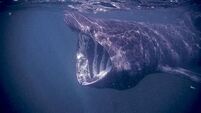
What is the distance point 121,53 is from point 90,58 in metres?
1.75

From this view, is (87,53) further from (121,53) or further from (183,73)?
(183,73)

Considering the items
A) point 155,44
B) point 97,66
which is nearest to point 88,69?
point 97,66

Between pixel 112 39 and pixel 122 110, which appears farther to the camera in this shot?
pixel 122 110

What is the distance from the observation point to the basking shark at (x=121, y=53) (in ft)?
26.3

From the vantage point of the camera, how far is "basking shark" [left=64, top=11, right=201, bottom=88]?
8.02m

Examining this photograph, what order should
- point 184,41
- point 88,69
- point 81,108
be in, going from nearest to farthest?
1. point 88,69
2. point 184,41
3. point 81,108

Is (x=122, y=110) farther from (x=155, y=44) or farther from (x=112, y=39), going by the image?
(x=112, y=39)

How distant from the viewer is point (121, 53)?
8.16m

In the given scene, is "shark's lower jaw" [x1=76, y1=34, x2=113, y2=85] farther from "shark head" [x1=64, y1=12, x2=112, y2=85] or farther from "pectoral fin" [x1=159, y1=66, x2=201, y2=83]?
"pectoral fin" [x1=159, y1=66, x2=201, y2=83]

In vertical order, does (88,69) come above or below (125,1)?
below

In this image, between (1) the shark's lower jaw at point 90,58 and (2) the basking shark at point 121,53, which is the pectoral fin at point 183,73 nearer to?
(2) the basking shark at point 121,53

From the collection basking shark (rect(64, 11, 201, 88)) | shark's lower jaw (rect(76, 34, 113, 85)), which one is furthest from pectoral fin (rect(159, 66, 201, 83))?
shark's lower jaw (rect(76, 34, 113, 85))

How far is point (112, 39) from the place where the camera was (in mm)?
8438

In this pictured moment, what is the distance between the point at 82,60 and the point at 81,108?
11.5 m
